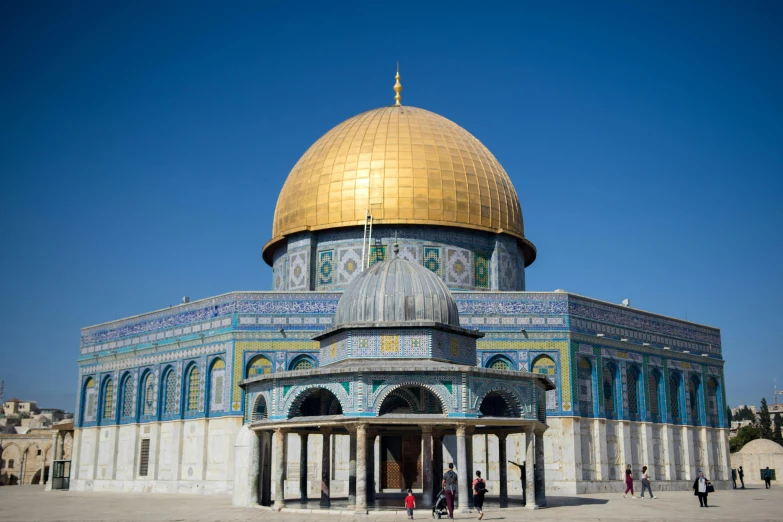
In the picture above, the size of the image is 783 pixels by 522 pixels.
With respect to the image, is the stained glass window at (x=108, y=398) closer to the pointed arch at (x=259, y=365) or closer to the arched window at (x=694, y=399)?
the pointed arch at (x=259, y=365)

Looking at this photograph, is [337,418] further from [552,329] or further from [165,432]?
[165,432]

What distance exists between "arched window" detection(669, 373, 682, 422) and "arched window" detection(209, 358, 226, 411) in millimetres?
15135

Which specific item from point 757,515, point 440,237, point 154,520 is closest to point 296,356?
point 440,237

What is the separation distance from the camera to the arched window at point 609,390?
28.4 meters

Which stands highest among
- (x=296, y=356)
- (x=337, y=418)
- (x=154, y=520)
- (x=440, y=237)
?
(x=440, y=237)

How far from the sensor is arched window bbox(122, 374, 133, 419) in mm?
31266

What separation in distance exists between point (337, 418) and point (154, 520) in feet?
12.6

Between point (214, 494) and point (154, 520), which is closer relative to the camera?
point (154, 520)

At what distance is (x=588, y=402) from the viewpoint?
2764 cm

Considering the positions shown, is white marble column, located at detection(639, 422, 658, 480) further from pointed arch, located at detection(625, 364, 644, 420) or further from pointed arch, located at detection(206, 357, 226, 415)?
pointed arch, located at detection(206, 357, 226, 415)

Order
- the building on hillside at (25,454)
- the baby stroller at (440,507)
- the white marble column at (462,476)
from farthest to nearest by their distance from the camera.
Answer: the building on hillside at (25,454), the white marble column at (462,476), the baby stroller at (440,507)

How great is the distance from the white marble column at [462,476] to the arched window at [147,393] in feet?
52.2

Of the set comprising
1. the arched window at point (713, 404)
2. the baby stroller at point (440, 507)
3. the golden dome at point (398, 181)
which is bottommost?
the baby stroller at point (440, 507)

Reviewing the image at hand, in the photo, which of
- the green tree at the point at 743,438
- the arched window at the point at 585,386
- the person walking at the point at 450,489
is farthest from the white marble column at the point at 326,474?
the green tree at the point at 743,438
